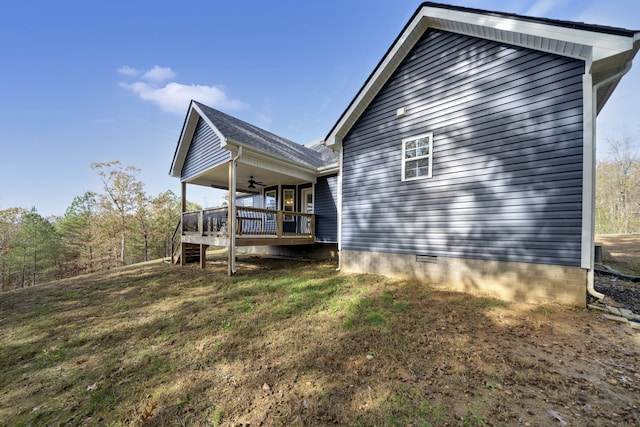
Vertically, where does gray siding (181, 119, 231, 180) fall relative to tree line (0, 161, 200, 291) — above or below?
above

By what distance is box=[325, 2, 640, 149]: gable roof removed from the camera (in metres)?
4.07

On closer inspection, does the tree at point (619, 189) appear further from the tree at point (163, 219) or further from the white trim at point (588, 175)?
the tree at point (163, 219)

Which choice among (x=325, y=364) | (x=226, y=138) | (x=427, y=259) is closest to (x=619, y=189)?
(x=427, y=259)

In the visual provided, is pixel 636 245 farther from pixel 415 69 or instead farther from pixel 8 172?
pixel 8 172

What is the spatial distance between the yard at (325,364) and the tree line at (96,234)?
21840 mm

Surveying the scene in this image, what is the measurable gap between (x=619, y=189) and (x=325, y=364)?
3602cm

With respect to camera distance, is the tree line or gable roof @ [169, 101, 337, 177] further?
the tree line

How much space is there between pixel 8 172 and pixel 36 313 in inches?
1548

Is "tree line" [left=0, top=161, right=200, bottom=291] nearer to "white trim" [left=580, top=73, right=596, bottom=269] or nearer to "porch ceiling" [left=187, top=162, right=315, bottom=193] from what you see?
"porch ceiling" [left=187, top=162, right=315, bottom=193]

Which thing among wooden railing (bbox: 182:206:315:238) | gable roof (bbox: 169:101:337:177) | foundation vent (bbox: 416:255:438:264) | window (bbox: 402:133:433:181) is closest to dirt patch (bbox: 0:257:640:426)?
foundation vent (bbox: 416:255:438:264)

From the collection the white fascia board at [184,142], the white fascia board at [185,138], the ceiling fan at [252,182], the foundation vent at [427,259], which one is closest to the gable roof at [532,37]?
the foundation vent at [427,259]

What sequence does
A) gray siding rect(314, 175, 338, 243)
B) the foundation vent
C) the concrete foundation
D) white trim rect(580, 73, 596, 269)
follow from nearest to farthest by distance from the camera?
→ 1. white trim rect(580, 73, 596, 269)
2. the concrete foundation
3. the foundation vent
4. gray siding rect(314, 175, 338, 243)

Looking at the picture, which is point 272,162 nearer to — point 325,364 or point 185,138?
point 185,138

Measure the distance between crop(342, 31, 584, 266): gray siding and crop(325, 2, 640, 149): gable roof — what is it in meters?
0.19
